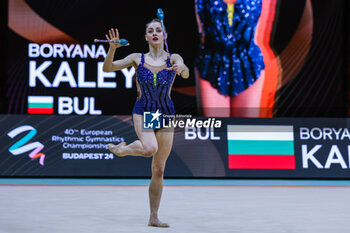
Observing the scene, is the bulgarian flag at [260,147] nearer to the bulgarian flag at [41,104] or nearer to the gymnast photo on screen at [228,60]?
the gymnast photo on screen at [228,60]

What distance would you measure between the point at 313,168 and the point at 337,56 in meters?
2.38

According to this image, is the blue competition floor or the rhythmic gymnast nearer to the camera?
the rhythmic gymnast

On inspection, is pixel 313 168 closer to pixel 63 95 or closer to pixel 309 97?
pixel 309 97

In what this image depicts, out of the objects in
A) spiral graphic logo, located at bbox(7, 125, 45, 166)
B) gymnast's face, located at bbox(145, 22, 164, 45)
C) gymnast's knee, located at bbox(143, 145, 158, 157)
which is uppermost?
gymnast's face, located at bbox(145, 22, 164, 45)

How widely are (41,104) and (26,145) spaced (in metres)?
0.89

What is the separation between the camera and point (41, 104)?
33.2 ft

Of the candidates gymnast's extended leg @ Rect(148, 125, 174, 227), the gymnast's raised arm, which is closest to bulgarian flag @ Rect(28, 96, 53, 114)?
the gymnast's raised arm

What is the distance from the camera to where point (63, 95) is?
10.1 meters

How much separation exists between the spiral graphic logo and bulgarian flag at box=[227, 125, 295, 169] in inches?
149

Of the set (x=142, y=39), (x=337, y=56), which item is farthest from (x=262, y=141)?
(x=142, y=39)

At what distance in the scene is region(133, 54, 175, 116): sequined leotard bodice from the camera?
5.00 meters

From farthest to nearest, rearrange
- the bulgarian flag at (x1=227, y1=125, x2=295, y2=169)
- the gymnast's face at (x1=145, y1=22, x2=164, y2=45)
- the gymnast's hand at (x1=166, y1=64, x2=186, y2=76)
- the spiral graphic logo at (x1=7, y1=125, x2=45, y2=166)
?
the bulgarian flag at (x1=227, y1=125, x2=295, y2=169) < the spiral graphic logo at (x1=7, y1=125, x2=45, y2=166) < the gymnast's face at (x1=145, y1=22, x2=164, y2=45) < the gymnast's hand at (x1=166, y1=64, x2=186, y2=76)

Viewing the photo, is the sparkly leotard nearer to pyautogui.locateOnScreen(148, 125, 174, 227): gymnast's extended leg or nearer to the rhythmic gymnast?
the rhythmic gymnast
